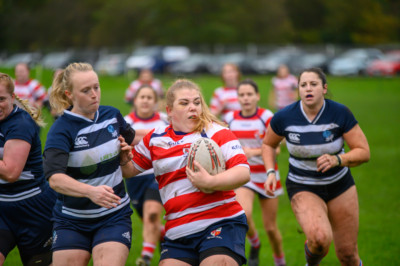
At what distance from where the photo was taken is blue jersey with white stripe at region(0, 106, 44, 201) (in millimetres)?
4344

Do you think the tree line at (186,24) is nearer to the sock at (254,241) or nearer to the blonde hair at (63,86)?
the sock at (254,241)

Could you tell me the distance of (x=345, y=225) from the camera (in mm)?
5215

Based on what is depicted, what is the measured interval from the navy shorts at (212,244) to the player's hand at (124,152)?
2.59 ft

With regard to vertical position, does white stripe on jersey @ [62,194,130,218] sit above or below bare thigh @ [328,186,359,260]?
above

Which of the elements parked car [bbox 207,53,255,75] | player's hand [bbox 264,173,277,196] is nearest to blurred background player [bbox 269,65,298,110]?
→ player's hand [bbox 264,173,277,196]

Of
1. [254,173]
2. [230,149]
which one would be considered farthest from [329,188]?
[230,149]

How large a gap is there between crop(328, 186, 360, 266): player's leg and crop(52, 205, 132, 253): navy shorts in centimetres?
229

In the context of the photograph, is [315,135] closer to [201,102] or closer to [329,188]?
[329,188]

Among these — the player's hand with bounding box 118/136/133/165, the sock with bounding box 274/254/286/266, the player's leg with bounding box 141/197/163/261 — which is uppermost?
the player's hand with bounding box 118/136/133/165

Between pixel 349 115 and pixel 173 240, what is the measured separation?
2.31 meters

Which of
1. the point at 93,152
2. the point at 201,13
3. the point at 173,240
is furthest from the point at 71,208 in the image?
the point at 201,13

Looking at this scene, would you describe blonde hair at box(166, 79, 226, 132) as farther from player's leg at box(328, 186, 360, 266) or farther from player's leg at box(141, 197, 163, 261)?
player's leg at box(141, 197, 163, 261)

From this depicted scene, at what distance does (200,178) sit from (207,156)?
0.22 m

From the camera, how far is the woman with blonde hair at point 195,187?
12.8ft
